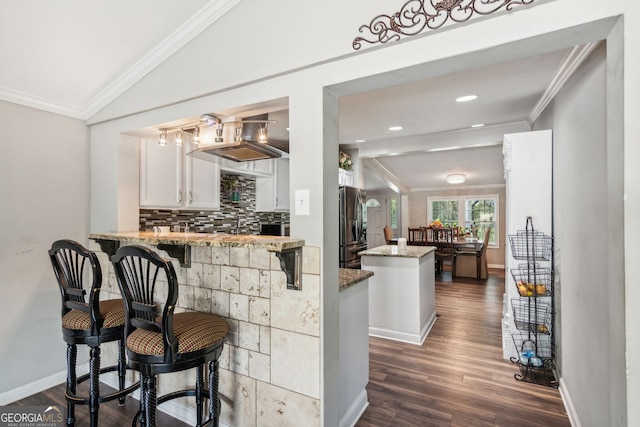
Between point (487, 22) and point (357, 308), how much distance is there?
1722 millimetres

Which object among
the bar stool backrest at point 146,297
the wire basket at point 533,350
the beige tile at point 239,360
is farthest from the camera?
the wire basket at point 533,350

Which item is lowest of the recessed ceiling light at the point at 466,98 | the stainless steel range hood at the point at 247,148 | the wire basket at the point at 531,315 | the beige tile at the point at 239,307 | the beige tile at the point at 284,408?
the beige tile at the point at 284,408

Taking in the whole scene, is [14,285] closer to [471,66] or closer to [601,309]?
[471,66]

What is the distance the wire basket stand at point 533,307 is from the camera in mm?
2658

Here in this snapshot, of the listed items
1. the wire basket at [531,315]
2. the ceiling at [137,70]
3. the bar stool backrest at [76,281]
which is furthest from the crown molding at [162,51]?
the wire basket at [531,315]

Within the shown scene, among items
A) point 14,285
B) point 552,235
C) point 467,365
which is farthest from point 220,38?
point 467,365

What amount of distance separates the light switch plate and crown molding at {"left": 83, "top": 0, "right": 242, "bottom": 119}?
1.18 meters

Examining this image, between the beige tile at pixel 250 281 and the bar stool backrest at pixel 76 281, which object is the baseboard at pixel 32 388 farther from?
the beige tile at pixel 250 281

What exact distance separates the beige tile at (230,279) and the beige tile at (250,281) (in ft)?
0.10

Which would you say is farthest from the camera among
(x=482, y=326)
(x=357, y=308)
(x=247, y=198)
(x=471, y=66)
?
(x=247, y=198)

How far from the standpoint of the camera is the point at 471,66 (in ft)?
4.61

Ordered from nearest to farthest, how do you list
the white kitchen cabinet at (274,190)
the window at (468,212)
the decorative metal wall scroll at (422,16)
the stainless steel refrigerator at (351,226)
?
1. the decorative metal wall scroll at (422,16)
2. the white kitchen cabinet at (274,190)
3. the stainless steel refrigerator at (351,226)
4. the window at (468,212)

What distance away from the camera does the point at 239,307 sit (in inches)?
74.3

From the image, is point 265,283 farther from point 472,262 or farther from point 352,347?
point 472,262
